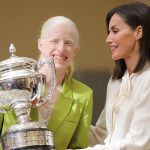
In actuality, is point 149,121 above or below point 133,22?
below

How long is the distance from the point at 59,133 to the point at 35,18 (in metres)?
0.90

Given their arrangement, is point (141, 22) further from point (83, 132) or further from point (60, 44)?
point (83, 132)

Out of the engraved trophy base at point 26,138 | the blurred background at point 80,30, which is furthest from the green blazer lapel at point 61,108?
the blurred background at point 80,30

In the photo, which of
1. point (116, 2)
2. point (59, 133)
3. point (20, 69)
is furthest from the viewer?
point (116, 2)

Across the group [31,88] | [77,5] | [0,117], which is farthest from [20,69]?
[77,5]

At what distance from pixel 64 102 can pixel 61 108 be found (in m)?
0.03

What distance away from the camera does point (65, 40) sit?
5.02 ft

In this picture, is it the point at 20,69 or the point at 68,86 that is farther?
the point at 68,86

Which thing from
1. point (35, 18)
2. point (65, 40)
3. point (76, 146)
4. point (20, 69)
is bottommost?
point (76, 146)

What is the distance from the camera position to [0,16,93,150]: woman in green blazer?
4.88 ft

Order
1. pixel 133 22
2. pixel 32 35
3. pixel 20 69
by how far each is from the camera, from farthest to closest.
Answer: pixel 32 35 → pixel 133 22 → pixel 20 69

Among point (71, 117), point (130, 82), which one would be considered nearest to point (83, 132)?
point (71, 117)

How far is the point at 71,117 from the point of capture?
1.51 meters

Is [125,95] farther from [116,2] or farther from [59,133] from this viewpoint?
[116,2]
